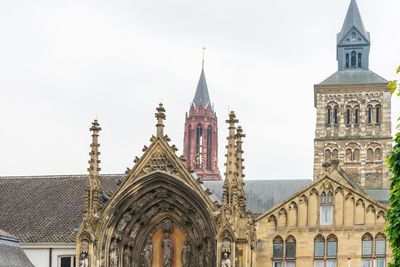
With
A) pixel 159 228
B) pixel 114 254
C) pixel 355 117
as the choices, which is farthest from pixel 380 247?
pixel 355 117

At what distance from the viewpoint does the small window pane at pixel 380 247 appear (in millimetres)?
50344

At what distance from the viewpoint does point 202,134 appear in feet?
478

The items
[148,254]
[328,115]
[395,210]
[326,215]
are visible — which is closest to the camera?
[395,210]

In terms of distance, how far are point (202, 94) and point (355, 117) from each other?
5189 centimetres

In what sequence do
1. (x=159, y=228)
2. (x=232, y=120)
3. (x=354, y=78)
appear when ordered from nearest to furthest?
1. (x=232, y=120)
2. (x=159, y=228)
3. (x=354, y=78)

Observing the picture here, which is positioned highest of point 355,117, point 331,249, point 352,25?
point 352,25

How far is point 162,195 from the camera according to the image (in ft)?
158

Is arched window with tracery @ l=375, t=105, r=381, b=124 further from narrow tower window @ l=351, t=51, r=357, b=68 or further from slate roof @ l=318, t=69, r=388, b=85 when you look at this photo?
narrow tower window @ l=351, t=51, r=357, b=68

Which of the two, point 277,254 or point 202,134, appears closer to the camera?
point 277,254

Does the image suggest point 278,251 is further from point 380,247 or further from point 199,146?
point 199,146

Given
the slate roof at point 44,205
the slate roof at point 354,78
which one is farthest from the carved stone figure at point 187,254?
the slate roof at point 354,78

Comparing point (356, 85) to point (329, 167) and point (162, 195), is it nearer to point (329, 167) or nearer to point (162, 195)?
point (329, 167)

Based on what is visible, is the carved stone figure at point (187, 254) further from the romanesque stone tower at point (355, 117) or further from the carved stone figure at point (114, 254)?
the romanesque stone tower at point (355, 117)

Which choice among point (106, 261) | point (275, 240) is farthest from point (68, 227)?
point (275, 240)
